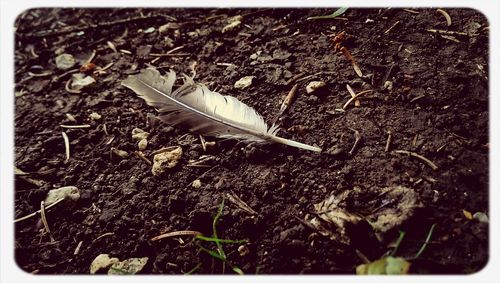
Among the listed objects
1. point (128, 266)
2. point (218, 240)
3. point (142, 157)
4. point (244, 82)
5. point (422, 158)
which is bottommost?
point (128, 266)

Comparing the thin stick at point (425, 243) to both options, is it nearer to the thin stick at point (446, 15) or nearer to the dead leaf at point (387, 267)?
the dead leaf at point (387, 267)

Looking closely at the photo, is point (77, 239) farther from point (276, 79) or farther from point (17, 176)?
point (276, 79)

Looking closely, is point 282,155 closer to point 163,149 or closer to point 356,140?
point 356,140

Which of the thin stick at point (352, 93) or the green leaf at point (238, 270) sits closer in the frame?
the green leaf at point (238, 270)

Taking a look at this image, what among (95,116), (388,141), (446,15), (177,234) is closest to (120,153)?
(95,116)

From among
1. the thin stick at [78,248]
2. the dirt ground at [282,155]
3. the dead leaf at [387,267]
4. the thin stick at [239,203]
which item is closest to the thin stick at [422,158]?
the dirt ground at [282,155]

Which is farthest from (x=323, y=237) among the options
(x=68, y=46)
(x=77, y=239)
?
(x=68, y=46)

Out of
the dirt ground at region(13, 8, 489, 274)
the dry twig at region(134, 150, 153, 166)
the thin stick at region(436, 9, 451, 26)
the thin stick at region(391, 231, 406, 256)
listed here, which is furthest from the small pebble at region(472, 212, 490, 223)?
the dry twig at region(134, 150, 153, 166)
